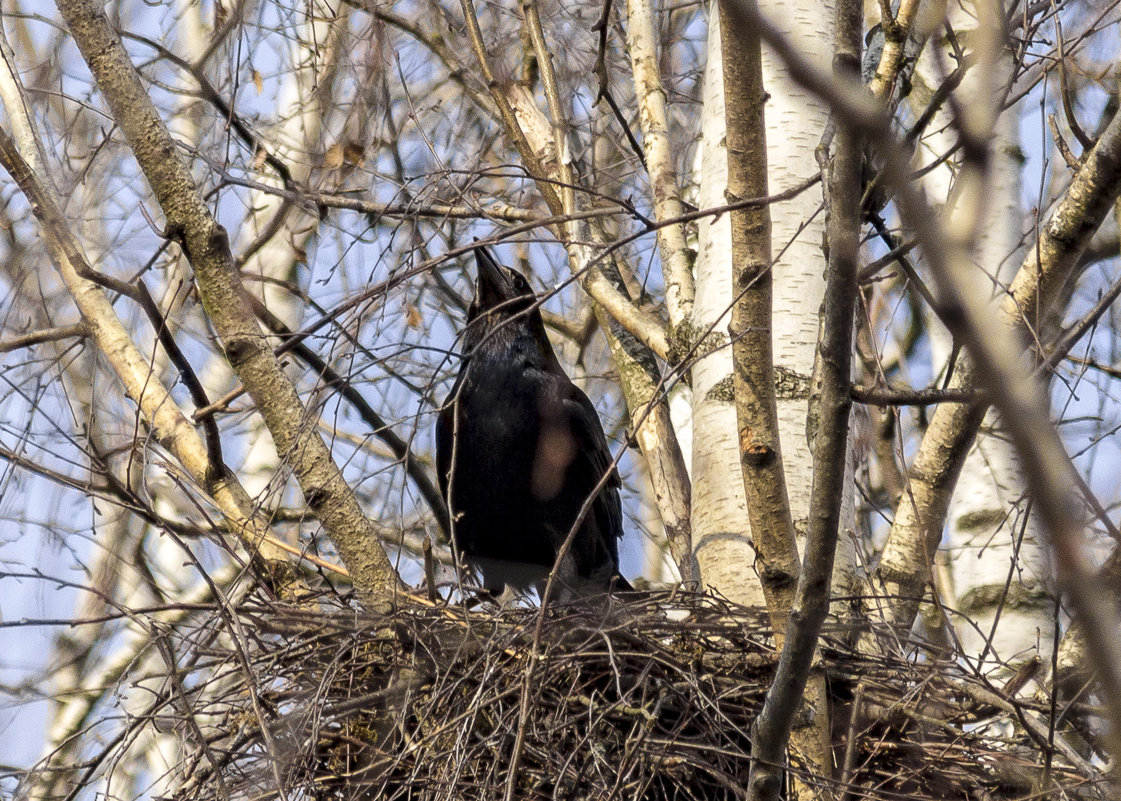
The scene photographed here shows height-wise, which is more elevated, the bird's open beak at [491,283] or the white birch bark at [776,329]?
the bird's open beak at [491,283]

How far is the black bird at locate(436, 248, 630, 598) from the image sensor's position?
15.3ft

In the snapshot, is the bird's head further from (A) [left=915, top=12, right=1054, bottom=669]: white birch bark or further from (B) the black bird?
(A) [left=915, top=12, right=1054, bottom=669]: white birch bark

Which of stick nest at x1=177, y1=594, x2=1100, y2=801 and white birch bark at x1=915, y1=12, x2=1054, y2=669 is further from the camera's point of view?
white birch bark at x1=915, y1=12, x2=1054, y2=669

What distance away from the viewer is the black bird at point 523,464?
15.3ft

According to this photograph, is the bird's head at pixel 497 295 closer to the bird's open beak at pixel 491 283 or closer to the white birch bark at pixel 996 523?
the bird's open beak at pixel 491 283

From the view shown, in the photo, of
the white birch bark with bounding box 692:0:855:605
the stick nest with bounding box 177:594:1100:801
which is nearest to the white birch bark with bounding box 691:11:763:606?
the white birch bark with bounding box 692:0:855:605

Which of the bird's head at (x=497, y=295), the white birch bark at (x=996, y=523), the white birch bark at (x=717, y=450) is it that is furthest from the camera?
the bird's head at (x=497, y=295)

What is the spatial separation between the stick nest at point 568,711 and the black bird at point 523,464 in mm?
1417

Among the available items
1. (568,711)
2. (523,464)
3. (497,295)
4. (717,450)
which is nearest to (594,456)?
(523,464)

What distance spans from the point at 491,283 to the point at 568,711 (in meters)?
2.34

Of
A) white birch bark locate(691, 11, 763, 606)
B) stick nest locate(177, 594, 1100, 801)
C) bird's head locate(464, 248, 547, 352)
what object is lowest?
stick nest locate(177, 594, 1100, 801)

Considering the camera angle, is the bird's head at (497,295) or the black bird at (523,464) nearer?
the black bird at (523,464)

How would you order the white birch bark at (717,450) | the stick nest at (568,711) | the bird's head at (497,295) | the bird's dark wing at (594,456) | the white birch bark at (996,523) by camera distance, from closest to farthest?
the stick nest at (568,711) → the white birch bark at (717,450) → the white birch bark at (996,523) → the bird's dark wing at (594,456) → the bird's head at (497,295)

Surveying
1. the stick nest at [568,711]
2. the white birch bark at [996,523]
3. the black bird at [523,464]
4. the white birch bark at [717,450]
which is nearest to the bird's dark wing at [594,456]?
the black bird at [523,464]
